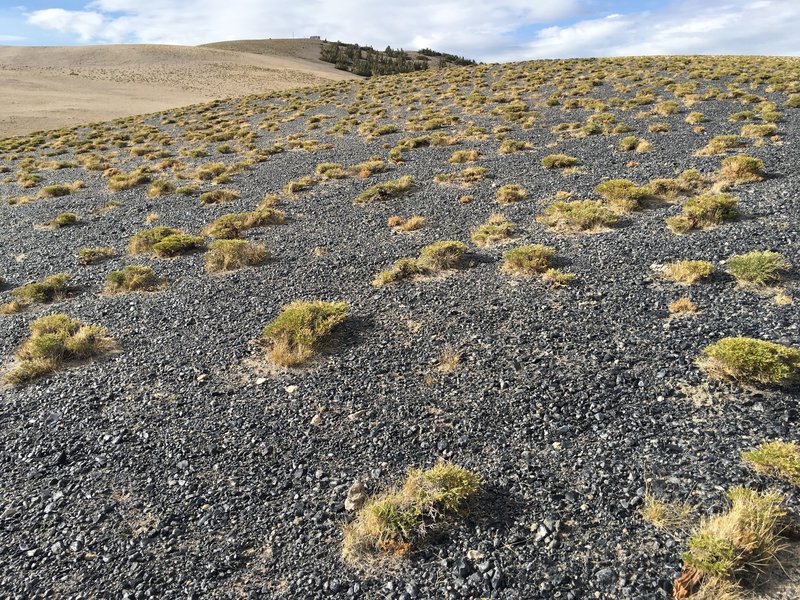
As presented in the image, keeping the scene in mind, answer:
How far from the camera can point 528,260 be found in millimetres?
10414

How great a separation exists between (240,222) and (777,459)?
46.1ft

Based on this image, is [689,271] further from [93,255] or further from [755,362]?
[93,255]

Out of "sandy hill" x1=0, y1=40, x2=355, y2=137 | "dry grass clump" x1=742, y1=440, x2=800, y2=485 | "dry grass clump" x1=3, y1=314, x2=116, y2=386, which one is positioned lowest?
"dry grass clump" x1=3, y1=314, x2=116, y2=386

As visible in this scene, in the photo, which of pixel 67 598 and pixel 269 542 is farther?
pixel 269 542

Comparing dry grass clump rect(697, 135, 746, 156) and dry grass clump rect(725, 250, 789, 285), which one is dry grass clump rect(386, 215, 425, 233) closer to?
dry grass clump rect(725, 250, 789, 285)

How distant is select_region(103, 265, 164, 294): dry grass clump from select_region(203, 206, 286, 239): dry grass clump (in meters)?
3.22

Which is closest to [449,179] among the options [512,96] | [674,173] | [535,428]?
[674,173]

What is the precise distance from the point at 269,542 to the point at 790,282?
9.62 metres

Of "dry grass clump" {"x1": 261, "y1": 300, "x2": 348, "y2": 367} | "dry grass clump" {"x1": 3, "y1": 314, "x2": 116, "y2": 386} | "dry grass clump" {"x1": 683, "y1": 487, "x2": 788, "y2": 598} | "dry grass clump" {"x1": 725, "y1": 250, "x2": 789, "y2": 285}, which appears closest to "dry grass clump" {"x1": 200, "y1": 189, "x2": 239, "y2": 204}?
"dry grass clump" {"x1": 3, "y1": 314, "x2": 116, "y2": 386}

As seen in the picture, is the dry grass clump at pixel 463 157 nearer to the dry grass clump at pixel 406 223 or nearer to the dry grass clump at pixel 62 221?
the dry grass clump at pixel 406 223

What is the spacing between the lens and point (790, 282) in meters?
8.71

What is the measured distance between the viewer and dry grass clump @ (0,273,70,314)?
11.0 metres

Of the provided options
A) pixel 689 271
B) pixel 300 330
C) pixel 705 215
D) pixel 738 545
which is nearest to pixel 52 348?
pixel 300 330

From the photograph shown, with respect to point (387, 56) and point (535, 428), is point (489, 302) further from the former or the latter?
point (387, 56)
